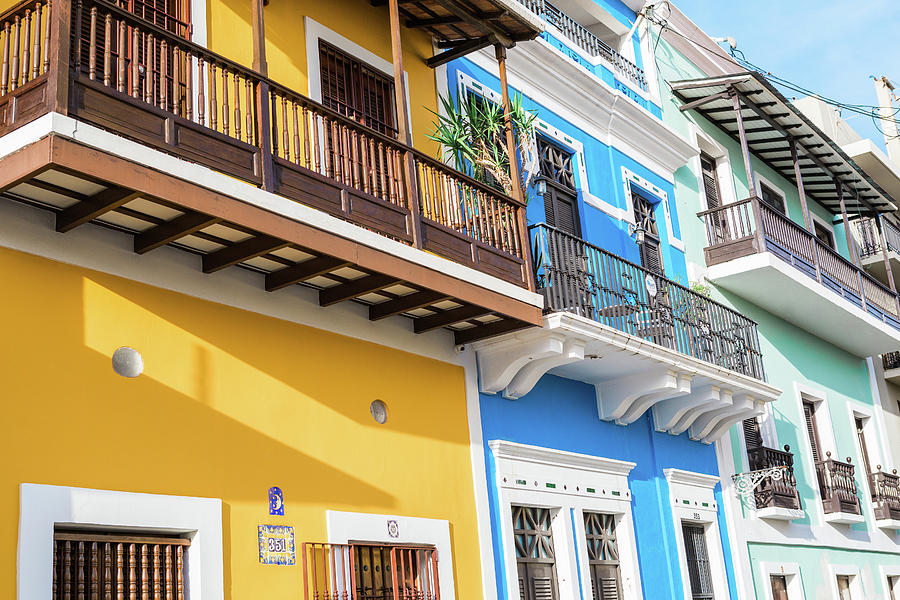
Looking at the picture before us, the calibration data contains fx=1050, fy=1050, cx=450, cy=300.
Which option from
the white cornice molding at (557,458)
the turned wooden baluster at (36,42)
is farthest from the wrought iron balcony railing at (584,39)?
the turned wooden baluster at (36,42)

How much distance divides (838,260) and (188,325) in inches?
530

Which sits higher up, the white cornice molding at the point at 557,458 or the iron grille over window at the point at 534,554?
the white cornice molding at the point at 557,458

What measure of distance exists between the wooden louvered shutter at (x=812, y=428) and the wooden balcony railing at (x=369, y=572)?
32.4 ft

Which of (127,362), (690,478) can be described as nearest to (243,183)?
(127,362)

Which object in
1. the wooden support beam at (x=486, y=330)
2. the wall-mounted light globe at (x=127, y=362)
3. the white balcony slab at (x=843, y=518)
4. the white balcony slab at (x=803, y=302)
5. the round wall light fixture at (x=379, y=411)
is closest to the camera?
the wall-mounted light globe at (x=127, y=362)

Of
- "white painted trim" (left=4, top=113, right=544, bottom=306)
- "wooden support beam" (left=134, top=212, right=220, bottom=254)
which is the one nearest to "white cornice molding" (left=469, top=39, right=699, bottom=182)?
"white painted trim" (left=4, top=113, right=544, bottom=306)

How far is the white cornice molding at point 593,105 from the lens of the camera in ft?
42.4

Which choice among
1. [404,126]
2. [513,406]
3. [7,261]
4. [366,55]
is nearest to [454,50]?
[366,55]

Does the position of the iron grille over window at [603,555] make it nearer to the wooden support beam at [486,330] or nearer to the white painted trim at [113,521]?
the wooden support beam at [486,330]

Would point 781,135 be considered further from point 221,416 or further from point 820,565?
point 221,416

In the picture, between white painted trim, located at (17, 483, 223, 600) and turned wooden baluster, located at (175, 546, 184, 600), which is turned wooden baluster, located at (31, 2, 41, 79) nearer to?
white painted trim, located at (17, 483, 223, 600)

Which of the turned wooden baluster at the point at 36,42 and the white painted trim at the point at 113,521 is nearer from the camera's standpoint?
the white painted trim at the point at 113,521

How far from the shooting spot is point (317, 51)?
10.0 meters

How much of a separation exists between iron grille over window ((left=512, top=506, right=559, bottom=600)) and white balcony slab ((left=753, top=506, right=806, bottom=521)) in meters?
4.80
